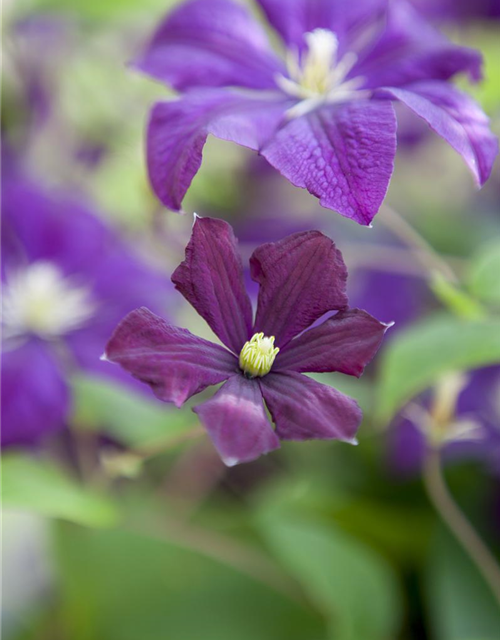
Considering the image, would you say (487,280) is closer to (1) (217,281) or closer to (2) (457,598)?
(1) (217,281)

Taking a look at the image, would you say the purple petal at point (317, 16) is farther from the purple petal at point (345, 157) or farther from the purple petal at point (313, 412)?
the purple petal at point (313, 412)

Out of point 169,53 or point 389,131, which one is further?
point 169,53

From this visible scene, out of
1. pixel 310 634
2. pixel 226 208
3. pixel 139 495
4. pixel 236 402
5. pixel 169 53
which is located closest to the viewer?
pixel 236 402

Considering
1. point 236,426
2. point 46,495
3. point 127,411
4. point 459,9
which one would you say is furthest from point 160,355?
point 459,9

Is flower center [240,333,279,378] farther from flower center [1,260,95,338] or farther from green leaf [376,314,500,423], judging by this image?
flower center [1,260,95,338]

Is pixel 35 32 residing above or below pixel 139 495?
above

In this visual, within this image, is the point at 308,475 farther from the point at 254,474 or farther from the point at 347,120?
the point at 347,120

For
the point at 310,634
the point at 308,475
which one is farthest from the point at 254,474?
the point at 310,634
